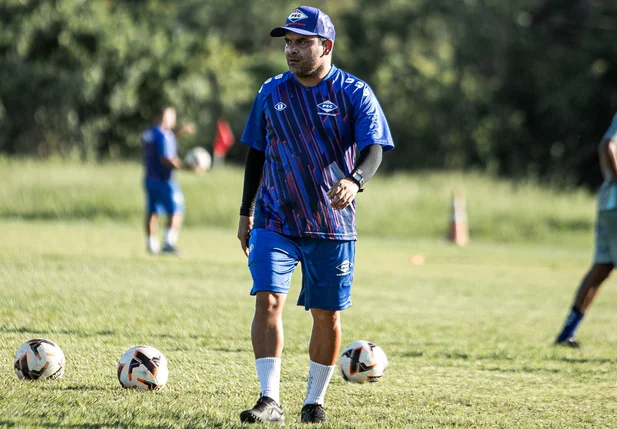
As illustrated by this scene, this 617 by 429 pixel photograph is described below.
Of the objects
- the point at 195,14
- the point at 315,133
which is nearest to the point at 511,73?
the point at 195,14

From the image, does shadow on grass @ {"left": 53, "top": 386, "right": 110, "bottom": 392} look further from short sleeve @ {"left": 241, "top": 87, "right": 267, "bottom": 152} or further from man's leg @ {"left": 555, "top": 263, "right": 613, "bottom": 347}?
man's leg @ {"left": 555, "top": 263, "right": 613, "bottom": 347}

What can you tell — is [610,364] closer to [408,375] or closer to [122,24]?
[408,375]

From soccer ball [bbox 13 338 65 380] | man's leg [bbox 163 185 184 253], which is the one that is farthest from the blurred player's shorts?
man's leg [bbox 163 185 184 253]

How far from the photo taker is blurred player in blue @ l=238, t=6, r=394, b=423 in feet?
17.2

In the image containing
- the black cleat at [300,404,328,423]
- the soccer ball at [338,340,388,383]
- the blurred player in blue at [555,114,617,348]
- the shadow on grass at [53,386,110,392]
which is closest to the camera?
the black cleat at [300,404,328,423]

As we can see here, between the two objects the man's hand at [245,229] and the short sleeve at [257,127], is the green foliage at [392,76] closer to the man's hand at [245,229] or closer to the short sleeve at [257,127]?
the man's hand at [245,229]

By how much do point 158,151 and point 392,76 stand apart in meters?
36.6

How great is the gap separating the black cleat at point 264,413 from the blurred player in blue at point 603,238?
13.4 ft

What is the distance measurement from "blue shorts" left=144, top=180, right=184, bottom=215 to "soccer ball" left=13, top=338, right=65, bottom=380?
9.12m

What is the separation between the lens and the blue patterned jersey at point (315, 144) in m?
5.30

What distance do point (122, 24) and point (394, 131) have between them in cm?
1811

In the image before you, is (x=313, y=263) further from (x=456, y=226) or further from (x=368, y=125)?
(x=456, y=226)

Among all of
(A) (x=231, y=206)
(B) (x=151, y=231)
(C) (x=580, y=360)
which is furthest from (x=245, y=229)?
(A) (x=231, y=206)

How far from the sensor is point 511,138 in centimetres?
4512
